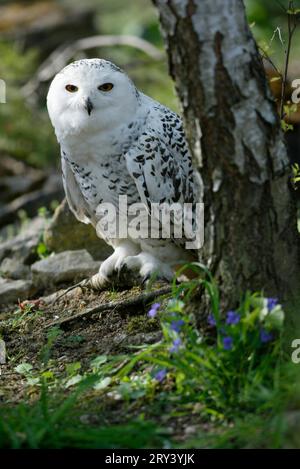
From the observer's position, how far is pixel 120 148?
13.6 ft

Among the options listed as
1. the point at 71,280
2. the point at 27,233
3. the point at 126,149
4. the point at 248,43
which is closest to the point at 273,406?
the point at 248,43

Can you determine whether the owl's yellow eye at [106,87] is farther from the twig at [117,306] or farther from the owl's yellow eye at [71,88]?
the twig at [117,306]

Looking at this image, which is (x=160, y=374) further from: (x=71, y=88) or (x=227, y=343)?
(x=71, y=88)

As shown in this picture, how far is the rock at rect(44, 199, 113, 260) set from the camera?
17.5ft

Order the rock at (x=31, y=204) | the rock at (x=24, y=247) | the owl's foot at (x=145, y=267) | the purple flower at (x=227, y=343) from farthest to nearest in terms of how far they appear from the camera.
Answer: the rock at (x=31, y=204), the rock at (x=24, y=247), the owl's foot at (x=145, y=267), the purple flower at (x=227, y=343)

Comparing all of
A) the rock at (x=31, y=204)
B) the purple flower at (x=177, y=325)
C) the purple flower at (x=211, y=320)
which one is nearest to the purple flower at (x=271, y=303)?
the purple flower at (x=211, y=320)

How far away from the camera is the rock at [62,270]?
16.4 ft

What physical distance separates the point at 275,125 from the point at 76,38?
1031 cm

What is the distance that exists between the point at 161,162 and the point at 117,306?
0.82 meters

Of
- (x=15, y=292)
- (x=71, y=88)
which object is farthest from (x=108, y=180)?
(x=15, y=292)

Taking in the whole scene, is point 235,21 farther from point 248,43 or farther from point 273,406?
point 273,406

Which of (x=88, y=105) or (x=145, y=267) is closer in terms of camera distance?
(x=88, y=105)

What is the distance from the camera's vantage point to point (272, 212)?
2998 mm

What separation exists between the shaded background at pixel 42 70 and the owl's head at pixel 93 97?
787mm
